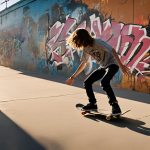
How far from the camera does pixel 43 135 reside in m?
3.11

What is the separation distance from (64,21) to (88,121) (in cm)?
761

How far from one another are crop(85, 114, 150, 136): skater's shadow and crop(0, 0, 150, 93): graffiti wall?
3.04m

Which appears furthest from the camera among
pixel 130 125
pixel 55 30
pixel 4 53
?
pixel 4 53

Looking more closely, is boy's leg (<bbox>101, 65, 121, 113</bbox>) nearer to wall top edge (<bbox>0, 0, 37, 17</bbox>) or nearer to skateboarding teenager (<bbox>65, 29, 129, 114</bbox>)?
skateboarding teenager (<bbox>65, 29, 129, 114</bbox>)

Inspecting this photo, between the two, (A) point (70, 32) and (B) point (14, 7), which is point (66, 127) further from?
(B) point (14, 7)

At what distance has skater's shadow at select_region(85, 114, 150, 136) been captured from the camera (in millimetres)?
3342

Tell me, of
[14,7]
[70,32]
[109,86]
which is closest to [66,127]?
[109,86]

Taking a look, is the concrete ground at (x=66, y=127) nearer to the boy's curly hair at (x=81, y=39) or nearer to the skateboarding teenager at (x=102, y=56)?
the skateboarding teenager at (x=102, y=56)

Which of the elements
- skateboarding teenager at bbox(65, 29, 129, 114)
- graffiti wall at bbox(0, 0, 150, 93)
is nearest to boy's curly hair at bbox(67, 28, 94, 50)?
skateboarding teenager at bbox(65, 29, 129, 114)

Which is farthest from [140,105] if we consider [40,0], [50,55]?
[40,0]

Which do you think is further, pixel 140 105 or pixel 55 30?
pixel 55 30

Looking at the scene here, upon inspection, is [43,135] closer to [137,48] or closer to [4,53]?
[137,48]

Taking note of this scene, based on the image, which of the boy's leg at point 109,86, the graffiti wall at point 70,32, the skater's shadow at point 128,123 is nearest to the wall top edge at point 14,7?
the graffiti wall at point 70,32

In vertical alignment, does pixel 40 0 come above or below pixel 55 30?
above
